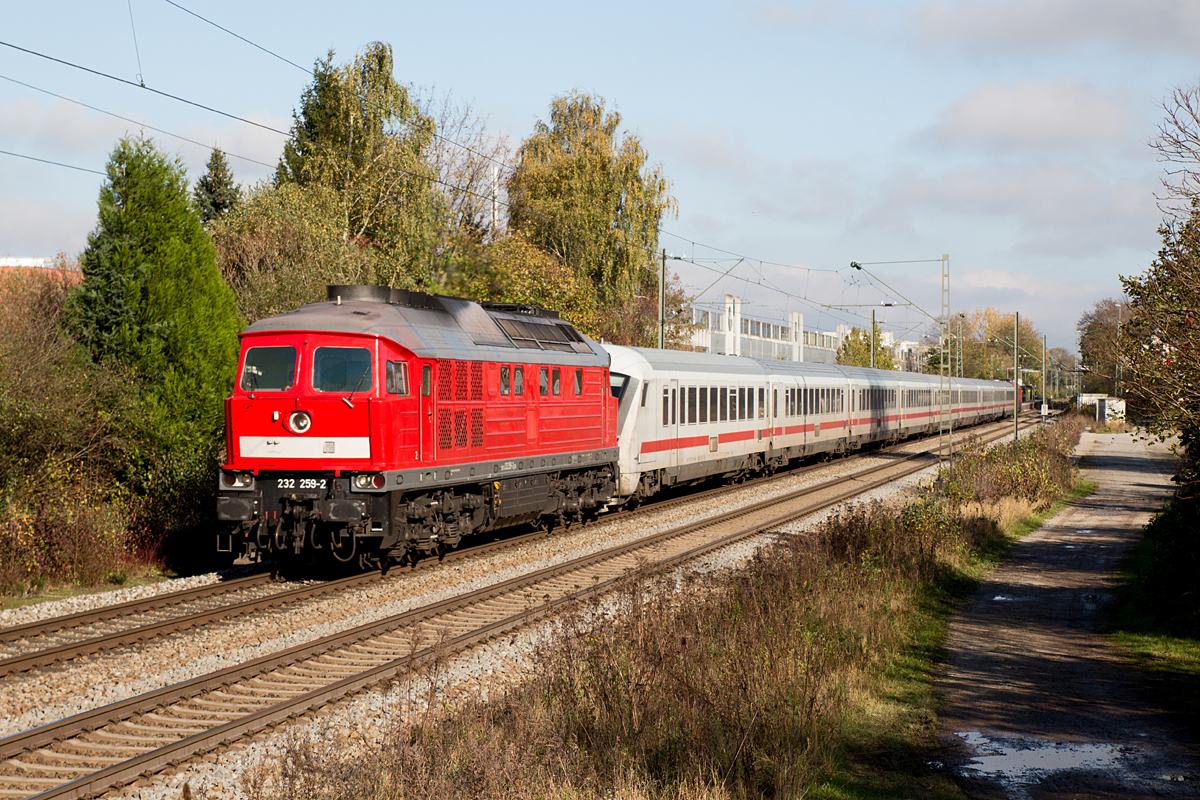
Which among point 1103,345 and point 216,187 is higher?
point 216,187

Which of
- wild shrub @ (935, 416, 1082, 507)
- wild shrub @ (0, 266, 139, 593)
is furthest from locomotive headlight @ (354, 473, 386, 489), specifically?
wild shrub @ (935, 416, 1082, 507)

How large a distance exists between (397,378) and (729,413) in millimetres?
15078

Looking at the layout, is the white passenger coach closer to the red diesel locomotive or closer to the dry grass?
the red diesel locomotive

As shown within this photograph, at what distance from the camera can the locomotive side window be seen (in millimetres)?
14297

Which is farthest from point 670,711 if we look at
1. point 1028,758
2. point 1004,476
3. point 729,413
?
point 729,413

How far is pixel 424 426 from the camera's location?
14.9 meters

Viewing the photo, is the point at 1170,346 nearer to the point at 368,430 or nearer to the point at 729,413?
the point at 368,430

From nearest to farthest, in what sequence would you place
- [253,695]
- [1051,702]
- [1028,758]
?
[1028,758], [253,695], [1051,702]

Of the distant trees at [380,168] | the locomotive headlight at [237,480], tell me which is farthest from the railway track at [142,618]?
the distant trees at [380,168]

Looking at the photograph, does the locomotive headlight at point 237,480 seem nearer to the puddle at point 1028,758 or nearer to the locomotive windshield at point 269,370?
the locomotive windshield at point 269,370

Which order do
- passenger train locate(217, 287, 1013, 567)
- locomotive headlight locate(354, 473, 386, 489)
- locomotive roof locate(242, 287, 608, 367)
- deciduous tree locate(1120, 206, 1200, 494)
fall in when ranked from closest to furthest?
1. deciduous tree locate(1120, 206, 1200, 494)
2. locomotive headlight locate(354, 473, 386, 489)
3. passenger train locate(217, 287, 1013, 567)
4. locomotive roof locate(242, 287, 608, 367)

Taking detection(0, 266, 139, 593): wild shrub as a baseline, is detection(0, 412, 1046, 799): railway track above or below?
below

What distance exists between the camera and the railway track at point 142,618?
35.1 ft

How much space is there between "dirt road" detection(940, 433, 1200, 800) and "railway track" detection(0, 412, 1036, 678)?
8347 millimetres
